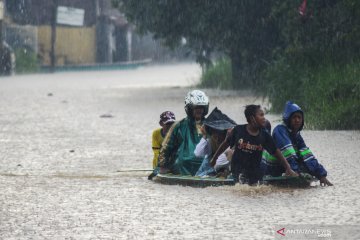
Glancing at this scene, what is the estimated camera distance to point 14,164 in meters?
12.9

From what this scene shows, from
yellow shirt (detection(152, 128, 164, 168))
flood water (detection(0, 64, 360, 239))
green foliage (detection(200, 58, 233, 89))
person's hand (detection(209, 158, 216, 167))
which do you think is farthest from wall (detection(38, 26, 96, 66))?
person's hand (detection(209, 158, 216, 167))

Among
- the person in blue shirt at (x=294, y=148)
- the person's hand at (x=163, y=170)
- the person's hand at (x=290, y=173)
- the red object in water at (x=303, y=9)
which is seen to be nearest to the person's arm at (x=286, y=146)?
the person in blue shirt at (x=294, y=148)

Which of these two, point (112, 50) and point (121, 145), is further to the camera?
point (112, 50)

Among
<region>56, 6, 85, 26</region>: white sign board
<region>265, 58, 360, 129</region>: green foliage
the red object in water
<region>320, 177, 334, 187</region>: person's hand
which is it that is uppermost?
the red object in water

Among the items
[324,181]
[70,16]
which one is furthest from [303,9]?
[70,16]

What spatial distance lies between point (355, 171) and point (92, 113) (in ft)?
37.2

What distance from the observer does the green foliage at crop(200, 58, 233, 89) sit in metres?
30.6

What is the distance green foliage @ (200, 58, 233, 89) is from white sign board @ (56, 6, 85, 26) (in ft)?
65.6

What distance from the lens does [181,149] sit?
10.8m

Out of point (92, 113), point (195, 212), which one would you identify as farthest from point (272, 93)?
point (195, 212)

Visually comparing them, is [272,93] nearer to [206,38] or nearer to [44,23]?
[206,38]

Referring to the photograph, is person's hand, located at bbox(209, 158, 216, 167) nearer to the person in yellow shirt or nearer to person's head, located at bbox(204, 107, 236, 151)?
person's head, located at bbox(204, 107, 236, 151)

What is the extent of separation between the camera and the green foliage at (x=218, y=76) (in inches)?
1204

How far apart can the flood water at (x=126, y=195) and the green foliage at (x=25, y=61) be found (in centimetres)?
2713
